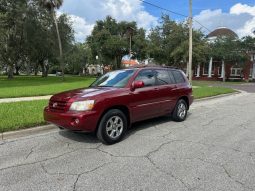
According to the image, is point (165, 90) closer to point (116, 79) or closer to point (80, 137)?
point (116, 79)

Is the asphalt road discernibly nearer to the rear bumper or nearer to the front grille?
the rear bumper

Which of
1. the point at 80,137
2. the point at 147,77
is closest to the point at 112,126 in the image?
the point at 80,137

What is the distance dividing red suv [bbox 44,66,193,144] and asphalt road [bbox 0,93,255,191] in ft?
1.44

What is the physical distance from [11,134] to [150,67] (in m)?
3.99

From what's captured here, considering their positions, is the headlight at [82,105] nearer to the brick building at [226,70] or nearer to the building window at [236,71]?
the brick building at [226,70]

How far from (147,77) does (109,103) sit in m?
1.77

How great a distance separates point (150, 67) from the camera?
293 inches

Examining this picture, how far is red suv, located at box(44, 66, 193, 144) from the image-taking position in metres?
5.51

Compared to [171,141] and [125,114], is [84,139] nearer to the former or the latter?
[125,114]

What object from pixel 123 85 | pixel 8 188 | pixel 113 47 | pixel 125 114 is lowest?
pixel 8 188

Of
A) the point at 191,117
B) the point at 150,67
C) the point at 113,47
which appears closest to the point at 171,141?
the point at 150,67

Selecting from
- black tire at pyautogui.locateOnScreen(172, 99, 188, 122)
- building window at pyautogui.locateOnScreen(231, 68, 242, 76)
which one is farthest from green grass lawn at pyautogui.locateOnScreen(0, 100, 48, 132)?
building window at pyautogui.locateOnScreen(231, 68, 242, 76)

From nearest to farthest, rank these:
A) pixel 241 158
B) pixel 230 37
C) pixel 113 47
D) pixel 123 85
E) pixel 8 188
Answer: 1. pixel 8 188
2. pixel 241 158
3. pixel 123 85
4. pixel 230 37
5. pixel 113 47

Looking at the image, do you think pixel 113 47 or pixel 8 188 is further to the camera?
pixel 113 47
